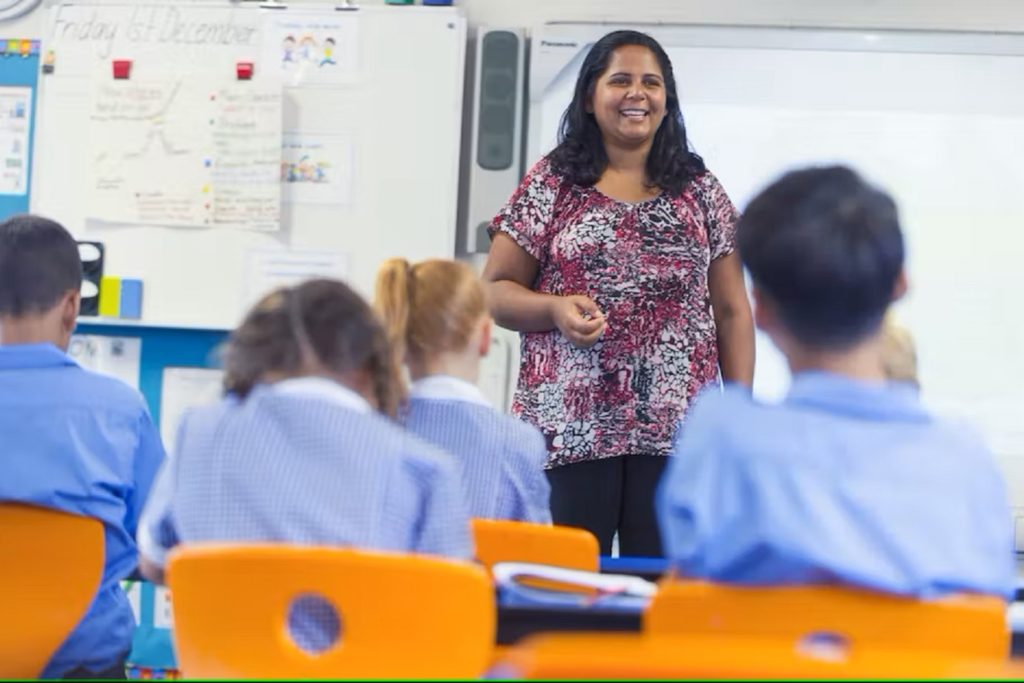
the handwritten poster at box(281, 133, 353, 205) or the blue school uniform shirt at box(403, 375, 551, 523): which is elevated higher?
the handwritten poster at box(281, 133, 353, 205)

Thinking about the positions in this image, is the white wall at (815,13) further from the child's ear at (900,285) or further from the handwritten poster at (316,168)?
the child's ear at (900,285)

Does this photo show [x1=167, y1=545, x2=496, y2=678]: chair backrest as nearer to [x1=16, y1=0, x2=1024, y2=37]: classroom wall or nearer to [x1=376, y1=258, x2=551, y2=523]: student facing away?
[x1=376, y1=258, x2=551, y2=523]: student facing away

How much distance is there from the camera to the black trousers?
93.1 inches

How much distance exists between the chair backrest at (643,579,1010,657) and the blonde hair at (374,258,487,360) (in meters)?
0.93

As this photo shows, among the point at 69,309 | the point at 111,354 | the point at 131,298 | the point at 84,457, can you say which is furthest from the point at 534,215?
the point at 111,354

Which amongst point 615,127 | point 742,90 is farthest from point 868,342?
point 742,90

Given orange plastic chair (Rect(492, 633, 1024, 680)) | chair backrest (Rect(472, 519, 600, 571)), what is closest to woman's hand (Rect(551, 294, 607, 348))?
chair backrest (Rect(472, 519, 600, 571))

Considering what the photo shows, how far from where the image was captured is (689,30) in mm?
3842

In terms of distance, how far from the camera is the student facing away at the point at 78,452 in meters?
1.90

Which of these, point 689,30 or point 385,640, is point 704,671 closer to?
point 385,640

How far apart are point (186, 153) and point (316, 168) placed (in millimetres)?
396

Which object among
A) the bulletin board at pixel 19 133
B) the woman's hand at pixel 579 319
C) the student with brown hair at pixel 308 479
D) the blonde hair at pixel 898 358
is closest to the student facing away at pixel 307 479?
the student with brown hair at pixel 308 479

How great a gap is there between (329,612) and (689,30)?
9.58 feet

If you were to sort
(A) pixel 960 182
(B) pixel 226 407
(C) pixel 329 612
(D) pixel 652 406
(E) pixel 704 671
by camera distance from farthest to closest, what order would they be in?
(A) pixel 960 182 → (D) pixel 652 406 → (B) pixel 226 407 → (C) pixel 329 612 → (E) pixel 704 671
